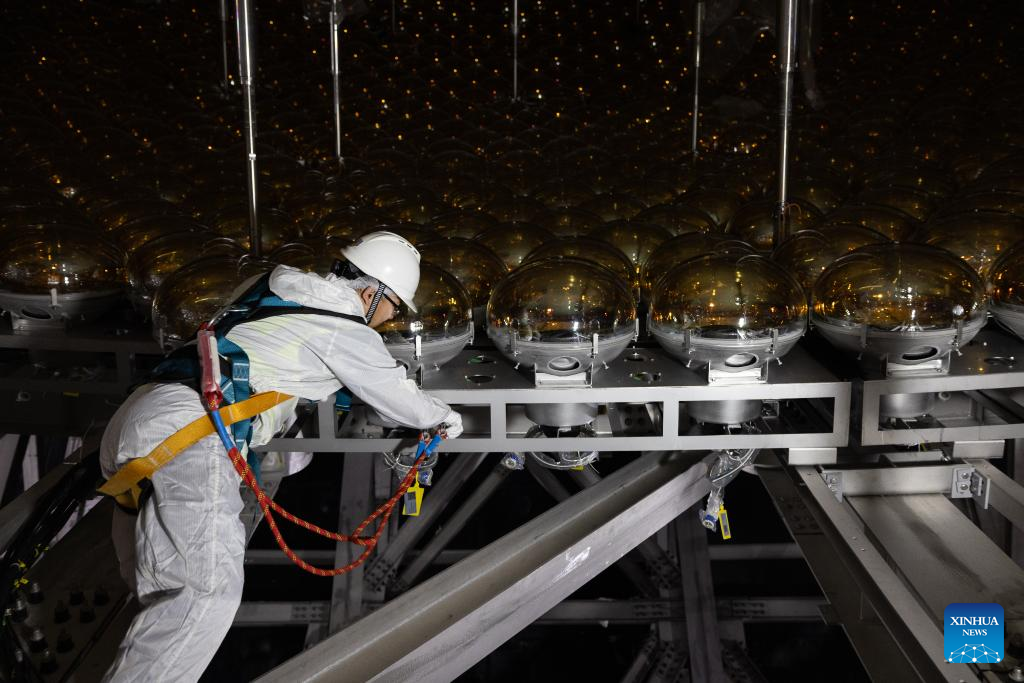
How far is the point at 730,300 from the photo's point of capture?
2412 millimetres

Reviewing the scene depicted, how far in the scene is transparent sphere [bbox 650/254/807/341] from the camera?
239cm

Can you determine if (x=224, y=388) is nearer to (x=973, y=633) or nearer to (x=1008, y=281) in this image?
(x=973, y=633)

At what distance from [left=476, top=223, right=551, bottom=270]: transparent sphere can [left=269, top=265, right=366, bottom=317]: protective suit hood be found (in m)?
0.95

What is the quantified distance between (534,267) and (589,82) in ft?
23.4

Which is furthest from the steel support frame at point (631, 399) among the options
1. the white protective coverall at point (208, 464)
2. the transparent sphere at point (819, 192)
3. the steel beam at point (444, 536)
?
the steel beam at point (444, 536)

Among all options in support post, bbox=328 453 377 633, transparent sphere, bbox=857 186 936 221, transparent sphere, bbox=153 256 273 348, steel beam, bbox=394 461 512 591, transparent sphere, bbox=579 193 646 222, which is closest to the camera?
transparent sphere, bbox=153 256 273 348

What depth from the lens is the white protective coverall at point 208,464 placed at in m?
2.05

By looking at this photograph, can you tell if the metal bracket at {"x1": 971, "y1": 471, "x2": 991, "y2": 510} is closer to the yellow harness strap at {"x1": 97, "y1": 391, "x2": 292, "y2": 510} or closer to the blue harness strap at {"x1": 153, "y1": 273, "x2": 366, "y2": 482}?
the blue harness strap at {"x1": 153, "y1": 273, "x2": 366, "y2": 482}

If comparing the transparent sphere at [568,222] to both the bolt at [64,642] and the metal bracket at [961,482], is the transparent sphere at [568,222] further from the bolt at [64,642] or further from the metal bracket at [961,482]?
the bolt at [64,642]

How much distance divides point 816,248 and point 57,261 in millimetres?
2380

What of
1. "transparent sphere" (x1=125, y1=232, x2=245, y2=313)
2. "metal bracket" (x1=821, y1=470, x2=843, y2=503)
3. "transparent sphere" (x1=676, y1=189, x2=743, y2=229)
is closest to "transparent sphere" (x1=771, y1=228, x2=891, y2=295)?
"metal bracket" (x1=821, y1=470, x2=843, y2=503)

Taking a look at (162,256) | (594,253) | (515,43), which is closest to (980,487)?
(594,253)

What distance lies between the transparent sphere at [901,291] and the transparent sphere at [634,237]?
80 centimetres

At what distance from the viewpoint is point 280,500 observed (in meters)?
7.12
